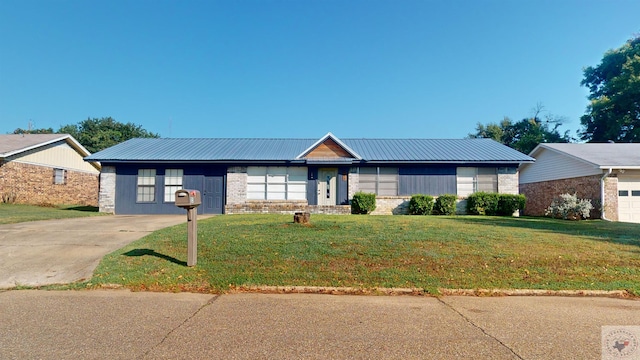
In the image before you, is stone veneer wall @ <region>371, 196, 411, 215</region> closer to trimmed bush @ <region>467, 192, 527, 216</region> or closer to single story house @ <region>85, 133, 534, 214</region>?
single story house @ <region>85, 133, 534, 214</region>

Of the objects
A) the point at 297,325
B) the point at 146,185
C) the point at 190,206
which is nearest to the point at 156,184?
the point at 146,185

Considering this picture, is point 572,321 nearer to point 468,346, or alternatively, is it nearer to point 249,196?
point 468,346

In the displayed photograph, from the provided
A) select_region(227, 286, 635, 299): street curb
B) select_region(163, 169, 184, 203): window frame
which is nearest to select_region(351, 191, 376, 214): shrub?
select_region(163, 169, 184, 203): window frame

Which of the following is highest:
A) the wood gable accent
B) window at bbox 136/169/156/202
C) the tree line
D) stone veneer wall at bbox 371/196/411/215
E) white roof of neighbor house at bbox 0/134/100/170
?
the tree line

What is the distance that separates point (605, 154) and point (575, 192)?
3.12 m

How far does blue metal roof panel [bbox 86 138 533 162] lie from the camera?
18188 mm

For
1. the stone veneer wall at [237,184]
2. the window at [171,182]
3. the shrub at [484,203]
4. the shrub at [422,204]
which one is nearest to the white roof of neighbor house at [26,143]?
the window at [171,182]

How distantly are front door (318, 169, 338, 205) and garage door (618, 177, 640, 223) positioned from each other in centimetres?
1396

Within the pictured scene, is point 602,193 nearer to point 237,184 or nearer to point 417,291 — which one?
point 417,291

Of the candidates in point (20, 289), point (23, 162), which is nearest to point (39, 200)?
point (23, 162)

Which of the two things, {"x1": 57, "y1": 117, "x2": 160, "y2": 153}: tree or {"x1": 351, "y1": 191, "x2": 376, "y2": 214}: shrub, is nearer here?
{"x1": 351, "y1": 191, "x2": 376, "y2": 214}: shrub

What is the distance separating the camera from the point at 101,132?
1916 inches

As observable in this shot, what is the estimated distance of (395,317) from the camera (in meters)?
4.54

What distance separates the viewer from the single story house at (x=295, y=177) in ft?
58.9
